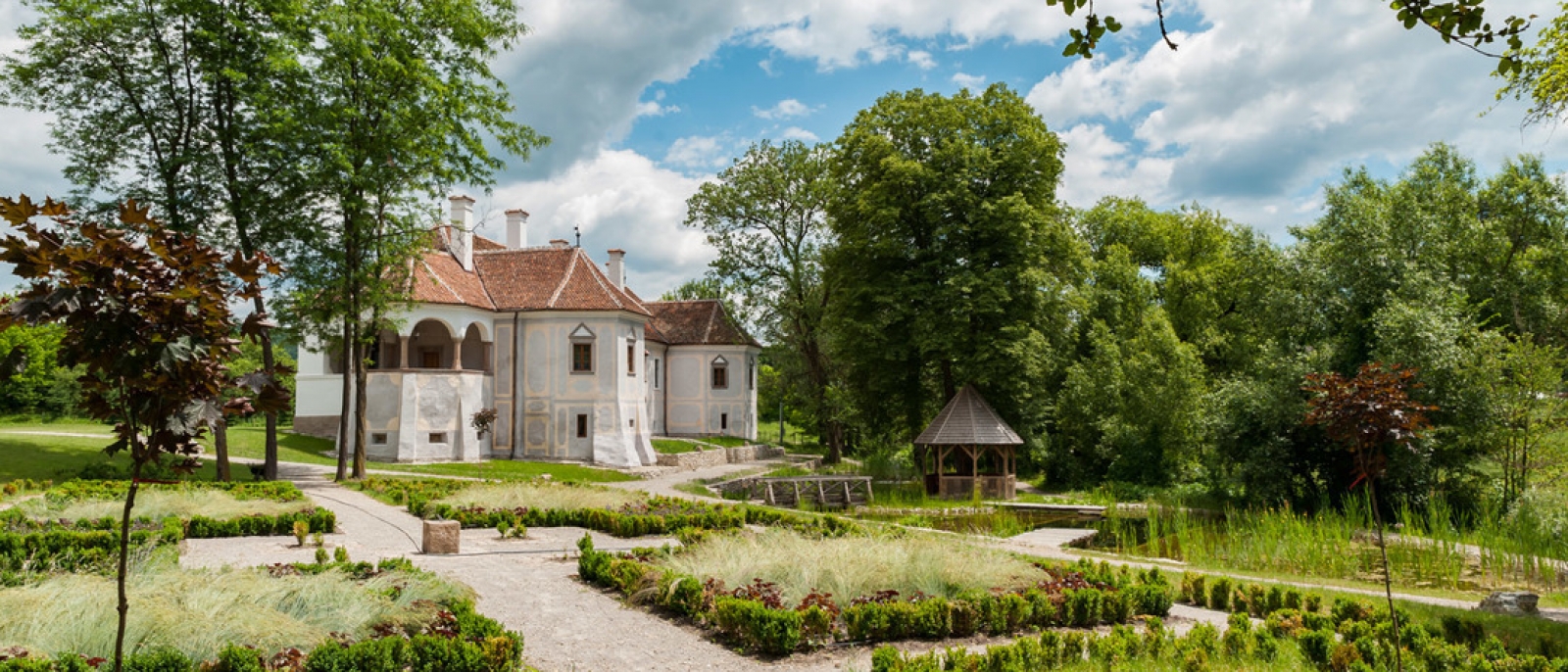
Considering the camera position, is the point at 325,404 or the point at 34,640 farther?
the point at 325,404

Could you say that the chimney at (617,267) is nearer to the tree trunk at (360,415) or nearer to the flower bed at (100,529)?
the tree trunk at (360,415)

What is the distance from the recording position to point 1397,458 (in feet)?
58.0

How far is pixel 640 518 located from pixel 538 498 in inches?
145

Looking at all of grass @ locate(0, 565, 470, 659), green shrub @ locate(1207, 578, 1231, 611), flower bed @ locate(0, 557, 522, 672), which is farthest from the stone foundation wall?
flower bed @ locate(0, 557, 522, 672)

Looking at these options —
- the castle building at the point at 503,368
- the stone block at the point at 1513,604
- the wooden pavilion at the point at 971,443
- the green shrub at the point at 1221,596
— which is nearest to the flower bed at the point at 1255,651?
the green shrub at the point at 1221,596

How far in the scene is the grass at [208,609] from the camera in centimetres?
653

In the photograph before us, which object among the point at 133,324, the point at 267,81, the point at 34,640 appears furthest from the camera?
the point at 267,81

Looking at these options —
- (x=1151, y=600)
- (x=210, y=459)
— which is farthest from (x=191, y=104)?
(x=1151, y=600)

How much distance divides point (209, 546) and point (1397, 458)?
20569 mm

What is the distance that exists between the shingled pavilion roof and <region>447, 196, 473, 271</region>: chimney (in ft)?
73.3

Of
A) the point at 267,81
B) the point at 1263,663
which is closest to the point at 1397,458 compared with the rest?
the point at 1263,663

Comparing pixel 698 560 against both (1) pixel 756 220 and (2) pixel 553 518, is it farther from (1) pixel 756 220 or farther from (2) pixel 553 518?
(1) pixel 756 220

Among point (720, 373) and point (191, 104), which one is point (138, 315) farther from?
point (720, 373)

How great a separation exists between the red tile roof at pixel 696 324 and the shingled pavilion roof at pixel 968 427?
24947 mm
